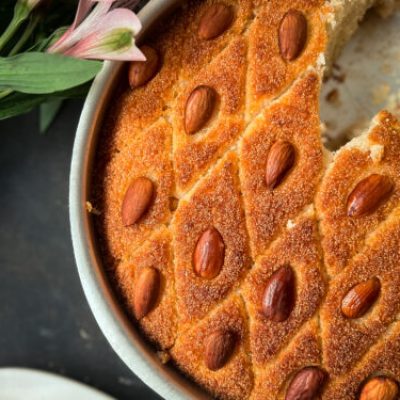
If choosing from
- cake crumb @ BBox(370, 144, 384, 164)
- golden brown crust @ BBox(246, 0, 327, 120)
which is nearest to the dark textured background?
golden brown crust @ BBox(246, 0, 327, 120)

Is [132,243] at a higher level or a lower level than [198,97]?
lower

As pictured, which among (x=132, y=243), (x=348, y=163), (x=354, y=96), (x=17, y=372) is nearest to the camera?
(x=348, y=163)

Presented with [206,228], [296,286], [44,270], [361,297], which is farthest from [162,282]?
[44,270]

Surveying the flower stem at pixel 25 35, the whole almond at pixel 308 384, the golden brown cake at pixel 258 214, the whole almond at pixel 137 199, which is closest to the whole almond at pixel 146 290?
the golden brown cake at pixel 258 214

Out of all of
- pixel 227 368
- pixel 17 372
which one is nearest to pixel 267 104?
pixel 227 368

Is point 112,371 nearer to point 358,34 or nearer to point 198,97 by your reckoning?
point 198,97

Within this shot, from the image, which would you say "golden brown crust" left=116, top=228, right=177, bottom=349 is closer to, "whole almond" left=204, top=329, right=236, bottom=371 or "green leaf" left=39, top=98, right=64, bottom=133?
"whole almond" left=204, top=329, right=236, bottom=371

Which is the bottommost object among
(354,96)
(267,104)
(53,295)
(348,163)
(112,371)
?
(112,371)
